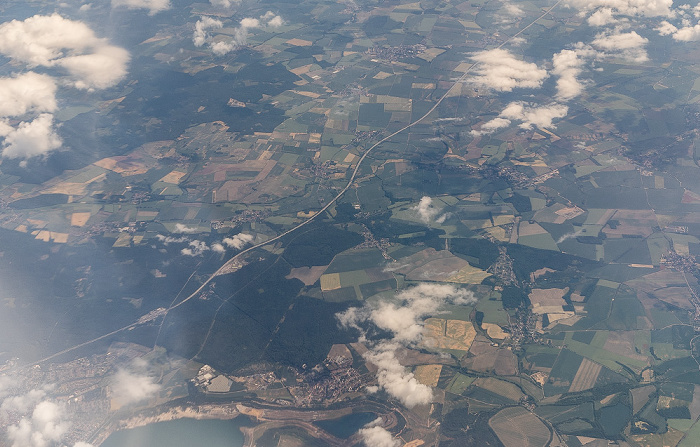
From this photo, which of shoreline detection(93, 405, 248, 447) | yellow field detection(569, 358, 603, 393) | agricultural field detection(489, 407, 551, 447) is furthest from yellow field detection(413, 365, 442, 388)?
shoreline detection(93, 405, 248, 447)

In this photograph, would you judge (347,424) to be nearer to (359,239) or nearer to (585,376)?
(585,376)

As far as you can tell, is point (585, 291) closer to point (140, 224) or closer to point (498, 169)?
point (498, 169)

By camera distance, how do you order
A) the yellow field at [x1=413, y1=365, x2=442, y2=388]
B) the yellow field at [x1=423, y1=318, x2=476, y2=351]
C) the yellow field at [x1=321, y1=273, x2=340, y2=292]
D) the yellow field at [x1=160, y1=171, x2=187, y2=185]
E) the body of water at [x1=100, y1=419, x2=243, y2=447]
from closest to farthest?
1. the body of water at [x1=100, y1=419, x2=243, y2=447]
2. the yellow field at [x1=413, y1=365, x2=442, y2=388]
3. the yellow field at [x1=423, y1=318, x2=476, y2=351]
4. the yellow field at [x1=321, y1=273, x2=340, y2=292]
5. the yellow field at [x1=160, y1=171, x2=187, y2=185]

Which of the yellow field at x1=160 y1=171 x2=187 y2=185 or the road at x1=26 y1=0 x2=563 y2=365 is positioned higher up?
the yellow field at x1=160 y1=171 x2=187 y2=185

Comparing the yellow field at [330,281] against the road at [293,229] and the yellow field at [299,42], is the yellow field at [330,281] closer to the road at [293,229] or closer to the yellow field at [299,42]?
the road at [293,229]

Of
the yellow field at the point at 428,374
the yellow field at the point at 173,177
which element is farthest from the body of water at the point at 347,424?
the yellow field at the point at 173,177

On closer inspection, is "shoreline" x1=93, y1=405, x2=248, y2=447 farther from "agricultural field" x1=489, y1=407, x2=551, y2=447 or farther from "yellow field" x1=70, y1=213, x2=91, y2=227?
"yellow field" x1=70, y1=213, x2=91, y2=227
